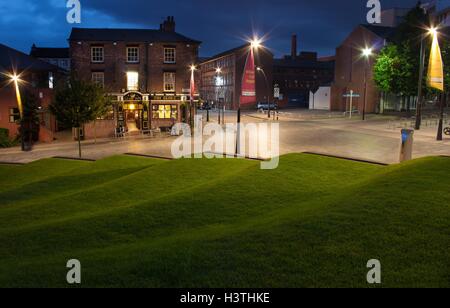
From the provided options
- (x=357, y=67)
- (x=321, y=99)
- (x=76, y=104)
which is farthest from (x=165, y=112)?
(x=321, y=99)

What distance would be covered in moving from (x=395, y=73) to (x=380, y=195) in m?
41.2

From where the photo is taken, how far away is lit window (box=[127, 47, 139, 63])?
144ft

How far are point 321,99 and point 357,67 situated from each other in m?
14.0

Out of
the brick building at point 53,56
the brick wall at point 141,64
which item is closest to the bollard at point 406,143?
the brick wall at point 141,64

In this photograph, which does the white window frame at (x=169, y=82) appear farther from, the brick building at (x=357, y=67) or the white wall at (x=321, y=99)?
the white wall at (x=321, y=99)

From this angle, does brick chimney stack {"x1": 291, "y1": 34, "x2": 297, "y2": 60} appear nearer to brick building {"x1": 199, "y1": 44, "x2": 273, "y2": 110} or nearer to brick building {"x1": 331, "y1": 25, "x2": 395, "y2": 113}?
brick building {"x1": 199, "y1": 44, "x2": 273, "y2": 110}

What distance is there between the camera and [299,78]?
299 ft

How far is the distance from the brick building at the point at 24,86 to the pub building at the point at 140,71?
3.61m

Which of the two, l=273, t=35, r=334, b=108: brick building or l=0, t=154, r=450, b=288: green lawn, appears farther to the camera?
l=273, t=35, r=334, b=108: brick building

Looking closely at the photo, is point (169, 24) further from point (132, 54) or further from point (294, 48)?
point (294, 48)

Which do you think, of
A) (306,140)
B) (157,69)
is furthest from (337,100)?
(306,140)

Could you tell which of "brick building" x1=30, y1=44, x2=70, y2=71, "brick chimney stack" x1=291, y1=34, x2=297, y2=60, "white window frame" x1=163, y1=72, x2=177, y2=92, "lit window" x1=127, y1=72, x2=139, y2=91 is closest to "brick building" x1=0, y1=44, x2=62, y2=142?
"lit window" x1=127, y1=72, x2=139, y2=91

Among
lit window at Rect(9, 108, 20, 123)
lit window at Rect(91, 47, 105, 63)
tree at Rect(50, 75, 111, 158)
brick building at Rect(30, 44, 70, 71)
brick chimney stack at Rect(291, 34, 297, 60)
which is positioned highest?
brick chimney stack at Rect(291, 34, 297, 60)

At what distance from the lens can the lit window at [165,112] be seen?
44.2 meters
